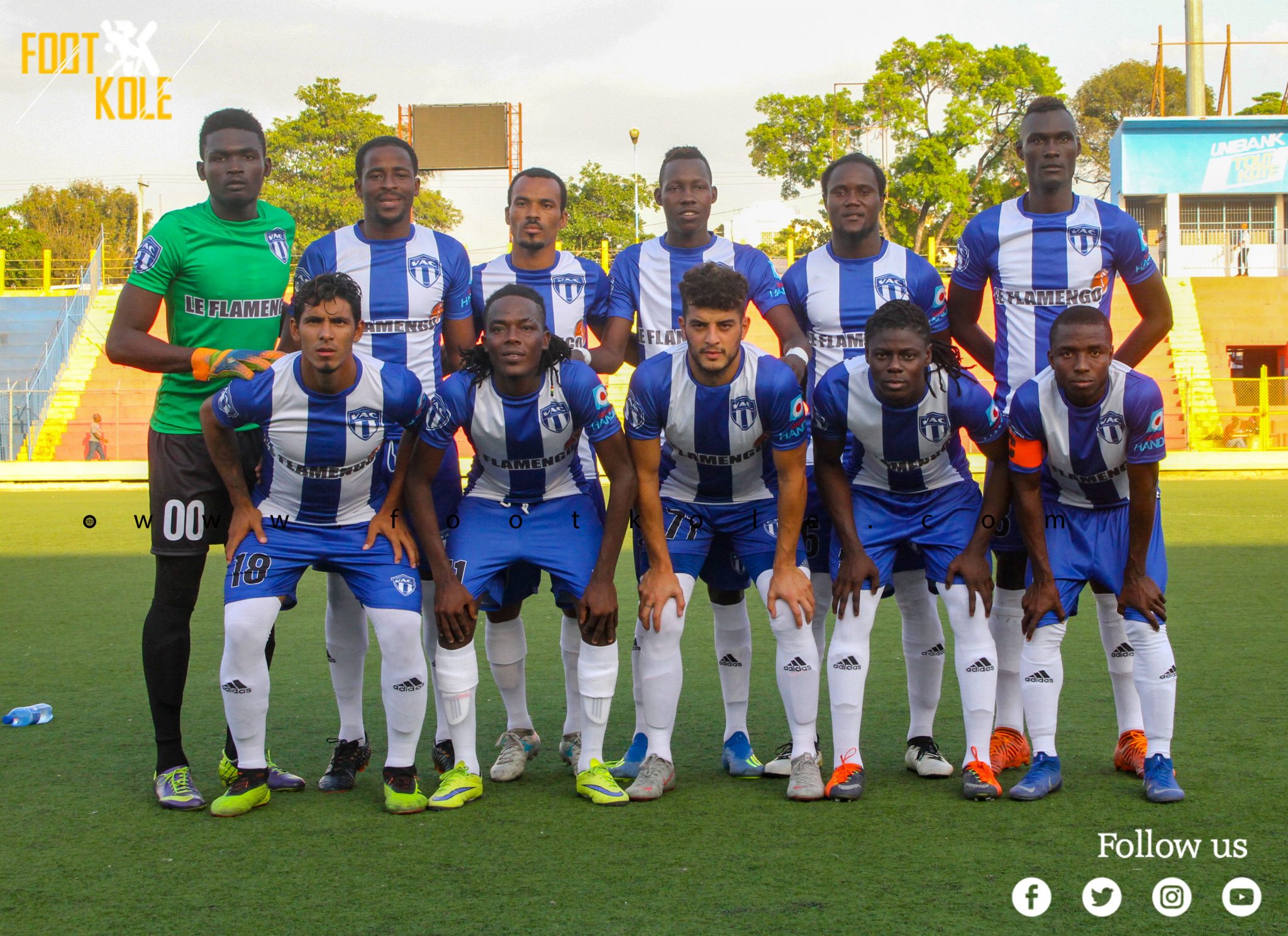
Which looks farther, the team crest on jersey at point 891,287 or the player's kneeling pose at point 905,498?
the team crest on jersey at point 891,287

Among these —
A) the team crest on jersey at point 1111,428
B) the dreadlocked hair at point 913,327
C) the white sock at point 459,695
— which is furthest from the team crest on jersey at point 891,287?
the white sock at point 459,695

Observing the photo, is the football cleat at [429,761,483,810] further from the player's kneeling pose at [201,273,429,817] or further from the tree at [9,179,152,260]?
the tree at [9,179,152,260]

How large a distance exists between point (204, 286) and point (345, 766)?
1.80 m

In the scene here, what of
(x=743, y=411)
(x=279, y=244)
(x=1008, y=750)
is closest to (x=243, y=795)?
(x=279, y=244)

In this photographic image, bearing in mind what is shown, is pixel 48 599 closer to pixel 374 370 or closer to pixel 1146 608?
pixel 374 370

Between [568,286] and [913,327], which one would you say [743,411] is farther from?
[568,286]

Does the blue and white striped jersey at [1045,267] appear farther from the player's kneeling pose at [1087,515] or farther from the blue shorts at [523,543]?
the blue shorts at [523,543]

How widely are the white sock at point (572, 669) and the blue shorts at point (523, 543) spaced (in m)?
0.33

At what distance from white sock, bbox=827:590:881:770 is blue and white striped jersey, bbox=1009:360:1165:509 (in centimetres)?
75

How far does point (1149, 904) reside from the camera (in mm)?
3078

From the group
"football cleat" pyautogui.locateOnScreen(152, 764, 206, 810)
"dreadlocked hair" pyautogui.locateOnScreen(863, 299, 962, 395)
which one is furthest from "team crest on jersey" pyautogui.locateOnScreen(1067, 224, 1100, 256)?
"football cleat" pyautogui.locateOnScreen(152, 764, 206, 810)

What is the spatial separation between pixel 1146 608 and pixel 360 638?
2.81 metres

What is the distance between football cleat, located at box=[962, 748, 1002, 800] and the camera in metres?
4.11

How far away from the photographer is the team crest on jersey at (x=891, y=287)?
189 inches
